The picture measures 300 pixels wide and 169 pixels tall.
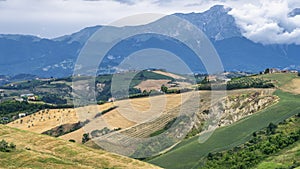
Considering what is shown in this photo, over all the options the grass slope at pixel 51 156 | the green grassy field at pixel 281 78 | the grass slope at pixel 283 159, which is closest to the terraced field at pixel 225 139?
the grass slope at pixel 283 159

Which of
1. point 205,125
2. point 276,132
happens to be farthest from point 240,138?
point 205,125

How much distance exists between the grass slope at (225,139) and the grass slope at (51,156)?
54.0ft

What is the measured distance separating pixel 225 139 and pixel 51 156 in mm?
34788

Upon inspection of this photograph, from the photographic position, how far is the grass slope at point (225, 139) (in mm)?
63247

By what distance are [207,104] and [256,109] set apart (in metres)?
12.6

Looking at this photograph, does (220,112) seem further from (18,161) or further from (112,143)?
(18,161)

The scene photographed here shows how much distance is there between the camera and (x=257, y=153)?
53.9m

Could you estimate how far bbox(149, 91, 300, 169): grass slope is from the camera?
63.2 m

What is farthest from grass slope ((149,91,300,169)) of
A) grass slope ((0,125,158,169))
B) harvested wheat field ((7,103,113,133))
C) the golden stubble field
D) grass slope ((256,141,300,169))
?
harvested wheat field ((7,103,113,133))

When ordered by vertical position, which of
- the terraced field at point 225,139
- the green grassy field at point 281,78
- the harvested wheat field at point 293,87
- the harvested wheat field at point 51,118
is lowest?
the harvested wheat field at point 51,118

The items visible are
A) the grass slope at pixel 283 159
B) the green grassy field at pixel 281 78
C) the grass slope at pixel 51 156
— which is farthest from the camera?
the green grassy field at pixel 281 78

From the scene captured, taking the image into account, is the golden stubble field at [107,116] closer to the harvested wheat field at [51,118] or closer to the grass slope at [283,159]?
the harvested wheat field at [51,118]

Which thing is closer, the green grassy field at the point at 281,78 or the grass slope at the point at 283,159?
the grass slope at the point at 283,159

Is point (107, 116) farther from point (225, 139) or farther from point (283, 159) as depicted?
point (283, 159)
